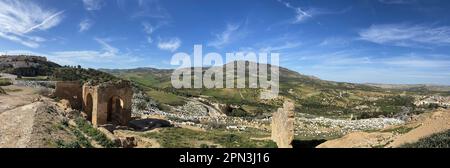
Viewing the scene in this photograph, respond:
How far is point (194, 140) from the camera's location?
2942 centimetres

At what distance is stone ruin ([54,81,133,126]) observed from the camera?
32281 millimetres

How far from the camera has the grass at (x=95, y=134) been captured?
78.2ft

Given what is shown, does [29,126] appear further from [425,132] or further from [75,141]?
[425,132]

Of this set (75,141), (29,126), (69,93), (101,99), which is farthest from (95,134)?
(69,93)

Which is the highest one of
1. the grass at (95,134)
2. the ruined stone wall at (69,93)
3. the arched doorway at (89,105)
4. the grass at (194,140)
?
the ruined stone wall at (69,93)

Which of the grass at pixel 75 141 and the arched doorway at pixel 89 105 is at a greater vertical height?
the arched doorway at pixel 89 105

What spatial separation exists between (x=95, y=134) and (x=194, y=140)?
7.12m

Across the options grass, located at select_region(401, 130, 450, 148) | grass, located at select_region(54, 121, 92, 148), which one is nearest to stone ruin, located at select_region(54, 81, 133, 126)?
grass, located at select_region(54, 121, 92, 148)

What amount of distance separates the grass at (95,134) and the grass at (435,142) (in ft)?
53.8

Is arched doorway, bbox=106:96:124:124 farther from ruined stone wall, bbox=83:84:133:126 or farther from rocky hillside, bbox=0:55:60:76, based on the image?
rocky hillside, bbox=0:55:60:76

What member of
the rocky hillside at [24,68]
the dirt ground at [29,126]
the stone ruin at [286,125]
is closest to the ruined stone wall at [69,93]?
the dirt ground at [29,126]

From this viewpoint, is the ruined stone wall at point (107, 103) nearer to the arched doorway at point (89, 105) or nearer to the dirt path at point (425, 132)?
the arched doorway at point (89, 105)

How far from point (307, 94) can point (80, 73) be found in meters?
108

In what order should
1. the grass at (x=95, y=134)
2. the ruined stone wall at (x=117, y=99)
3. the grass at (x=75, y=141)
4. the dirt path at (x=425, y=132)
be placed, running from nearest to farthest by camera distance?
the dirt path at (x=425, y=132)
the grass at (x=75, y=141)
the grass at (x=95, y=134)
the ruined stone wall at (x=117, y=99)
